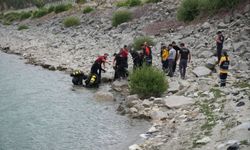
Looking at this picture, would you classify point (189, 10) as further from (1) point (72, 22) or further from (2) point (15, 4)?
(2) point (15, 4)

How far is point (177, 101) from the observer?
64.0ft

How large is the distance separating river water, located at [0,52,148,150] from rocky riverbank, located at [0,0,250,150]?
0.98 metres

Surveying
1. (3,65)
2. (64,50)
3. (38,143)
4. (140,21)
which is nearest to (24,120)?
(38,143)

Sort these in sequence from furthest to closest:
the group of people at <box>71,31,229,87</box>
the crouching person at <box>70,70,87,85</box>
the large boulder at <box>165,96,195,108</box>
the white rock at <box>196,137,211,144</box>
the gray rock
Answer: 1. the crouching person at <box>70,70,87,85</box>
2. the group of people at <box>71,31,229,87</box>
3. the gray rock
4. the large boulder at <box>165,96,195,108</box>
5. the white rock at <box>196,137,211,144</box>

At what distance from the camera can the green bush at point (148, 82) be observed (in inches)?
835

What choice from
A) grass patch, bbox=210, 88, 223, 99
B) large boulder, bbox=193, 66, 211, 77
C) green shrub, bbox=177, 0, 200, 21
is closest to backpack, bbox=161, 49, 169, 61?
large boulder, bbox=193, 66, 211, 77

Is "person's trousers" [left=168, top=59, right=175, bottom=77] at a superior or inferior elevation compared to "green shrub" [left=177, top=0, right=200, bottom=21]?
inferior

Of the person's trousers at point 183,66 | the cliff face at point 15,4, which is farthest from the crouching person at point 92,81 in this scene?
the cliff face at point 15,4

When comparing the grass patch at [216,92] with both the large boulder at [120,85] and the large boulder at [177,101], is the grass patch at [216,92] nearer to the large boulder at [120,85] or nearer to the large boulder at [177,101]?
the large boulder at [177,101]

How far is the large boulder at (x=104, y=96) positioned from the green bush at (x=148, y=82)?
132cm

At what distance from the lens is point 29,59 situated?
1467 inches

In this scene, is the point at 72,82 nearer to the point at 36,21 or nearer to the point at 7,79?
the point at 7,79

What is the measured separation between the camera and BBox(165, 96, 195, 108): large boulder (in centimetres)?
1909

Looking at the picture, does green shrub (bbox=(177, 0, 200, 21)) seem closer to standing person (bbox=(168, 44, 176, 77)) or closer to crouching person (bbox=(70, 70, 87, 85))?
standing person (bbox=(168, 44, 176, 77))
